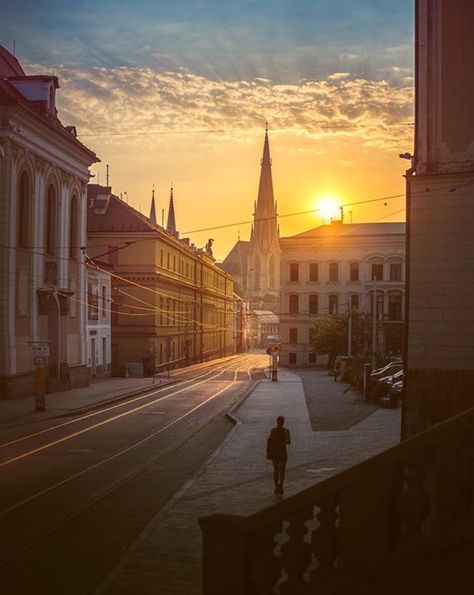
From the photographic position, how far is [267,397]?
129ft

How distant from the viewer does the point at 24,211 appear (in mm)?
36562

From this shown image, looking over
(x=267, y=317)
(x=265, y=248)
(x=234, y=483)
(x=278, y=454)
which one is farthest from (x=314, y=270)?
(x=267, y=317)

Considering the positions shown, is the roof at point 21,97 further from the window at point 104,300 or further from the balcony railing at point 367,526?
the balcony railing at point 367,526

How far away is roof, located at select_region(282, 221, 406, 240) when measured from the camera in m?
78.8

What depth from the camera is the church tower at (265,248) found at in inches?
6924

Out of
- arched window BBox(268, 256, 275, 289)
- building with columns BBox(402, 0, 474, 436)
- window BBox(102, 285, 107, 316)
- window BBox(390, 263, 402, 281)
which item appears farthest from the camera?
arched window BBox(268, 256, 275, 289)

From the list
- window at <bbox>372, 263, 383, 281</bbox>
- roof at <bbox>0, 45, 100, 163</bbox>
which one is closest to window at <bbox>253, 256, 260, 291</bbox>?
window at <bbox>372, 263, 383, 281</bbox>

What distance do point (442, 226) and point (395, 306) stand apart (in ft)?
201

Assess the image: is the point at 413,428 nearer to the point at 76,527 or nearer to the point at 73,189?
the point at 76,527

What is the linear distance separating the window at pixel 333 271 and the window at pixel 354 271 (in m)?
1.42

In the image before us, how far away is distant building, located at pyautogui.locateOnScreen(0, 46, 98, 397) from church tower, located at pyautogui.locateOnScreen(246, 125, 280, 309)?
126583 millimetres

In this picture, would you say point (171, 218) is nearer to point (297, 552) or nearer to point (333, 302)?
point (333, 302)

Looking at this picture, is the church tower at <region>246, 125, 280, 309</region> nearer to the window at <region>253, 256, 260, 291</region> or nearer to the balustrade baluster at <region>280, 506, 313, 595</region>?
the window at <region>253, 256, 260, 291</region>

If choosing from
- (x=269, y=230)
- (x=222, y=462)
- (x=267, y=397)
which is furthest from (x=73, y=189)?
(x=269, y=230)
